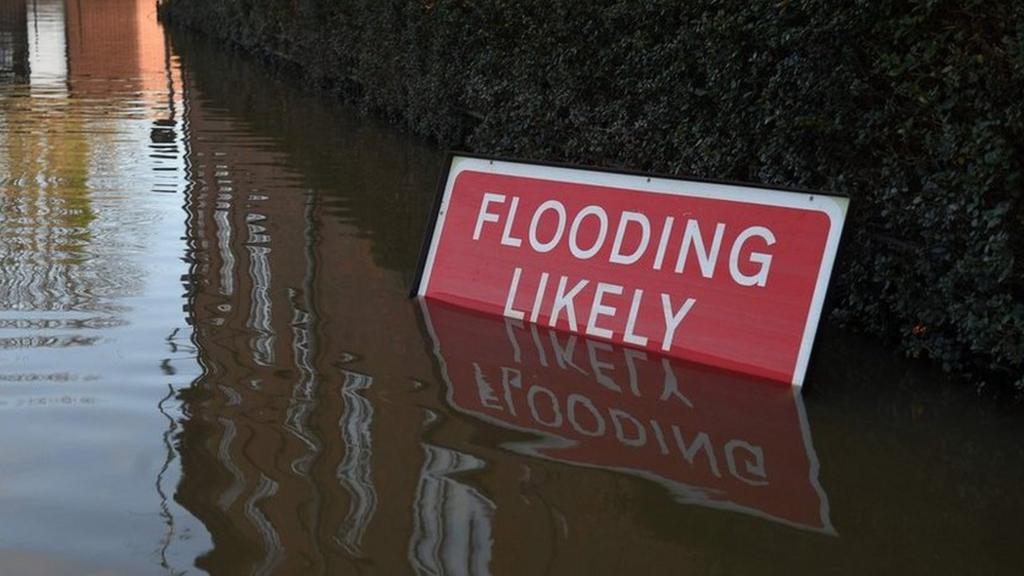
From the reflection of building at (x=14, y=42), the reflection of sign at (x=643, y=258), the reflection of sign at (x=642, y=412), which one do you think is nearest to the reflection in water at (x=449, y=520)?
the reflection of sign at (x=642, y=412)

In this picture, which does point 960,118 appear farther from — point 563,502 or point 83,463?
point 83,463

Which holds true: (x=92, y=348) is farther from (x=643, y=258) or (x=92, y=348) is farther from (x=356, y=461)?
(x=643, y=258)

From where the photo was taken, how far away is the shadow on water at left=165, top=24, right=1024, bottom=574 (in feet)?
12.9

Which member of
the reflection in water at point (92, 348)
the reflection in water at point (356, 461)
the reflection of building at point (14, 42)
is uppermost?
the reflection in water at point (356, 461)

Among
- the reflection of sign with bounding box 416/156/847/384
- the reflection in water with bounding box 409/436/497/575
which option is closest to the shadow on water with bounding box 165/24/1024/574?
the reflection in water with bounding box 409/436/497/575

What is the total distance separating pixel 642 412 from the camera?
17.2 ft

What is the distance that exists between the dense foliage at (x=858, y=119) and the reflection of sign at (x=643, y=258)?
249 millimetres

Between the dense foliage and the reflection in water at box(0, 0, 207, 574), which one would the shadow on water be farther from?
the dense foliage

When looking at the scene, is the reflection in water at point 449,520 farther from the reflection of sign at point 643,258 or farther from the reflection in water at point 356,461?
the reflection of sign at point 643,258

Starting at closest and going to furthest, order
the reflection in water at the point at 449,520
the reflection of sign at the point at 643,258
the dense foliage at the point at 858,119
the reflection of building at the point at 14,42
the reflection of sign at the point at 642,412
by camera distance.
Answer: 1. the reflection in water at the point at 449,520
2. the reflection of sign at the point at 642,412
3. the dense foliage at the point at 858,119
4. the reflection of sign at the point at 643,258
5. the reflection of building at the point at 14,42

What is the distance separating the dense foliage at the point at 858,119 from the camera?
495 centimetres

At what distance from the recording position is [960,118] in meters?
5.13

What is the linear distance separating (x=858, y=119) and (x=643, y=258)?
1142 millimetres

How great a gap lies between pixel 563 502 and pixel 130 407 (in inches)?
76.0
